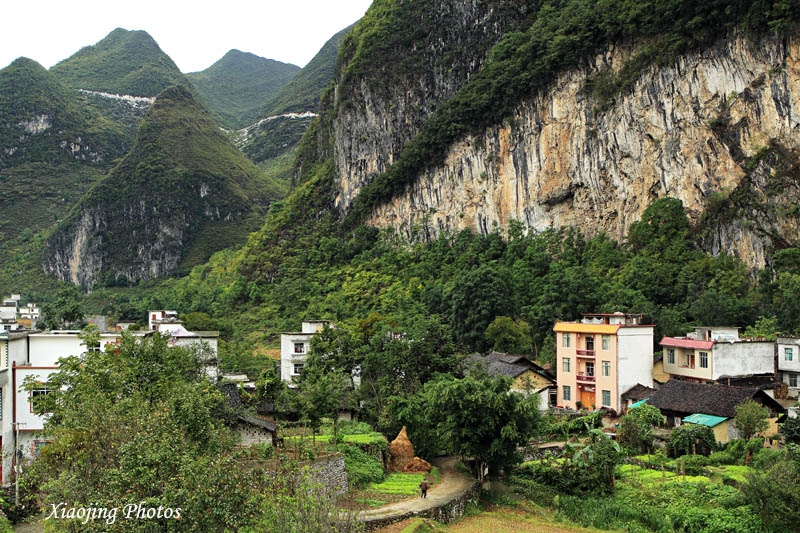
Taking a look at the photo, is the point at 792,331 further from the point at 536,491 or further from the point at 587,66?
the point at 587,66

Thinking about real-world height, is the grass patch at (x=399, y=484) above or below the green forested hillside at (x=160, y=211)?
below

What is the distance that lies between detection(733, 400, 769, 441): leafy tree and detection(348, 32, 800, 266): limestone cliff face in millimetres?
26179

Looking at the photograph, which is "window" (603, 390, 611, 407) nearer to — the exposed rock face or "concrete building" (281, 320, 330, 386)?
the exposed rock face

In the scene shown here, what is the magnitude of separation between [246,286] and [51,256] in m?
68.5

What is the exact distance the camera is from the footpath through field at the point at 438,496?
2148 centimetres

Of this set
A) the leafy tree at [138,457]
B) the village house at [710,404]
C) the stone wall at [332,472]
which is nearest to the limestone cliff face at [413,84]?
the village house at [710,404]

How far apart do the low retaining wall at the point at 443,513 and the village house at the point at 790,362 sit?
21.4 metres

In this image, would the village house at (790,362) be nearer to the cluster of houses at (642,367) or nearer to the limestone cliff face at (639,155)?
the cluster of houses at (642,367)

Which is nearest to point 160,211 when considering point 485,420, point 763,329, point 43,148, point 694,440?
point 43,148

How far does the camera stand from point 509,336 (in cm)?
4888

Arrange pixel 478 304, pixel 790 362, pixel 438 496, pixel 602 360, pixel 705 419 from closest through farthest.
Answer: pixel 438 496, pixel 705 419, pixel 790 362, pixel 602 360, pixel 478 304

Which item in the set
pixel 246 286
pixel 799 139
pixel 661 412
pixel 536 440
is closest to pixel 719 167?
pixel 799 139

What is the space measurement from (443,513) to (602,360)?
18.3 metres

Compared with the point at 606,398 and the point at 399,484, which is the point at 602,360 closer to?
the point at 606,398
